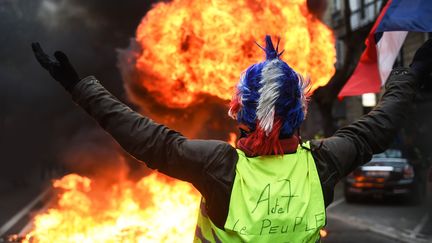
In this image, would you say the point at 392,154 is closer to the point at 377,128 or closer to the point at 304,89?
the point at 377,128

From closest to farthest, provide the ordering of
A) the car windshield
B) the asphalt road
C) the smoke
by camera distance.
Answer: the smoke, the asphalt road, the car windshield

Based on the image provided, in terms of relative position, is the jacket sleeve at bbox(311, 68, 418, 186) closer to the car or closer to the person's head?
the person's head

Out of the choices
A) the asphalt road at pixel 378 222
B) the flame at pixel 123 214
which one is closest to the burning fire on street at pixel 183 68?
the flame at pixel 123 214

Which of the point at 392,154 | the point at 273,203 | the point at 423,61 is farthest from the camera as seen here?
the point at 392,154

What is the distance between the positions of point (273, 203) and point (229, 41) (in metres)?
3.09

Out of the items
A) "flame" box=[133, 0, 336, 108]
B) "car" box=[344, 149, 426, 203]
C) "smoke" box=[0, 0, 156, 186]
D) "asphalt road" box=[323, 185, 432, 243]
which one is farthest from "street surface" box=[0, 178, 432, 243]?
"flame" box=[133, 0, 336, 108]

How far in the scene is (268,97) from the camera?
1.84 m

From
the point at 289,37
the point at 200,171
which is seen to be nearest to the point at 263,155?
the point at 200,171

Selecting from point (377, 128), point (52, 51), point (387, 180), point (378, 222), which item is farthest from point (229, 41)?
point (387, 180)

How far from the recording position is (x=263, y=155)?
187cm

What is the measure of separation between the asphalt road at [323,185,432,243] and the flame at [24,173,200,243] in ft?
12.8

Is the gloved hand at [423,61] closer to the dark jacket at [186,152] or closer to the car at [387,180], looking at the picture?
the dark jacket at [186,152]

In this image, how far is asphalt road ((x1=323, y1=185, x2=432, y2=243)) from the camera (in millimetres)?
8242

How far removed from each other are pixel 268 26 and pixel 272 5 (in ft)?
0.64
